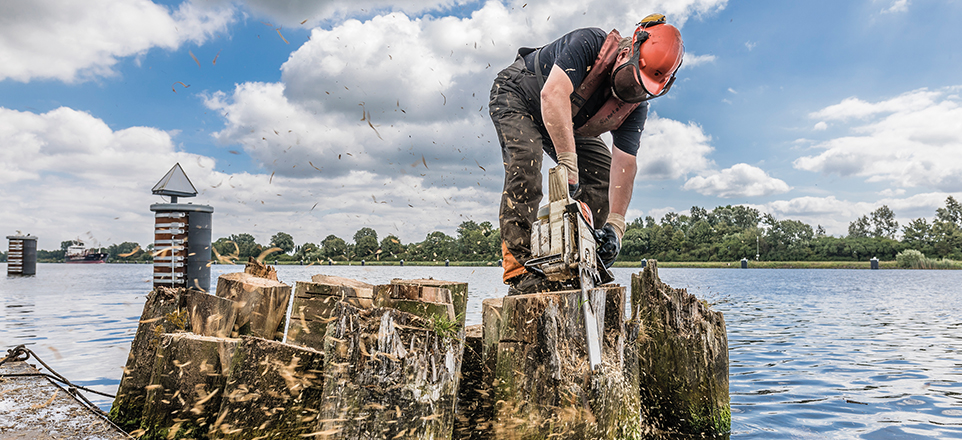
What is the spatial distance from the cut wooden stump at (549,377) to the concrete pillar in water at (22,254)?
33.8 m

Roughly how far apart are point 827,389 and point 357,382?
494cm

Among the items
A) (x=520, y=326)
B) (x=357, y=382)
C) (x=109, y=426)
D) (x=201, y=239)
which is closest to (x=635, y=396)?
(x=520, y=326)

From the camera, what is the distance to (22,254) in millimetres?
26016

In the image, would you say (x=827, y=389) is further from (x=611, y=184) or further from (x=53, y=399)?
(x=53, y=399)

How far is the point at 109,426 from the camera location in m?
2.24

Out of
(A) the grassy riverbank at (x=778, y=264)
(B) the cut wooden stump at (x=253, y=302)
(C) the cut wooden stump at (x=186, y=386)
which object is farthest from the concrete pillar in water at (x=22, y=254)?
(A) the grassy riverbank at (x=778, y=264)

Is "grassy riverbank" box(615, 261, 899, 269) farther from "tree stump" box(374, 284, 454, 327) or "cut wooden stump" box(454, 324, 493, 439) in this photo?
"tree stump" box(374, 284, 454, 327)

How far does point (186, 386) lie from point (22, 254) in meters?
33.4

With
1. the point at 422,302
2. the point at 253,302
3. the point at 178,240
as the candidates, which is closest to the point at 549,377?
the point at 422,302

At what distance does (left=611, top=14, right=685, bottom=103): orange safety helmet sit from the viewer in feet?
10.2

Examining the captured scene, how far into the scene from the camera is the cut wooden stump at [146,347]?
9.19 feet

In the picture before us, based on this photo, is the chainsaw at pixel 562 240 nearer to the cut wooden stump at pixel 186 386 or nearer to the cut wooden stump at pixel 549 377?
the cut wooden stump at pixel 549 377

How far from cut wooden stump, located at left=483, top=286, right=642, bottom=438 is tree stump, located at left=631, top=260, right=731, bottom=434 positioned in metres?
1.24

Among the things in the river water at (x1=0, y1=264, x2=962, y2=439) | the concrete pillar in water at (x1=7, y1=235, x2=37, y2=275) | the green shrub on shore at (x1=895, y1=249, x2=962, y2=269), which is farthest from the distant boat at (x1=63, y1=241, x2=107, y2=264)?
the green shrub on shore at (x1=895, y1=249, x2=962, y2=269)
